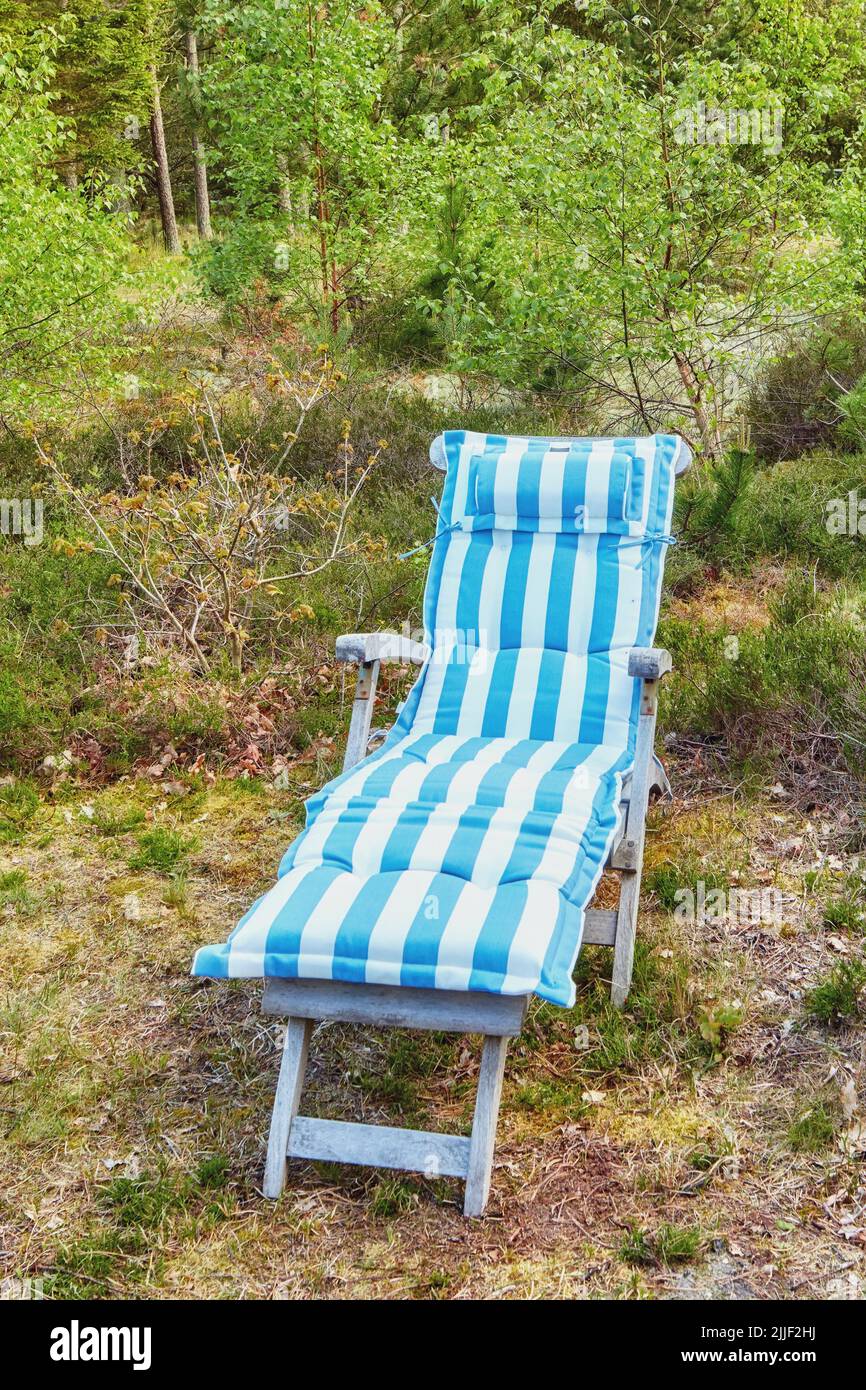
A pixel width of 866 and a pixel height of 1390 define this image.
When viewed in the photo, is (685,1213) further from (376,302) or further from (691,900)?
(376,302)

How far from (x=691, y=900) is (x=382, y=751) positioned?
1.07 m

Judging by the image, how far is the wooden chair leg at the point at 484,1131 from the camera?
2.42 metres

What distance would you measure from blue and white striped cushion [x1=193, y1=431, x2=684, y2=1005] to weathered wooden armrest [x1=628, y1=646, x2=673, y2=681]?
231 mm

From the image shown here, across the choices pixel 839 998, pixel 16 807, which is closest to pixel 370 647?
pixel 839 998

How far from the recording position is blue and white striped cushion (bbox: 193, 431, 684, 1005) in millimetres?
2441

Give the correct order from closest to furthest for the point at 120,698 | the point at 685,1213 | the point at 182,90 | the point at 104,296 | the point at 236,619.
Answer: the point at 685,1213 < the point at 120,698 < the point at 236,619 < the point at 104,296 < the point at 182,90

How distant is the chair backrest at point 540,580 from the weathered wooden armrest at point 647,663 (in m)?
0.31

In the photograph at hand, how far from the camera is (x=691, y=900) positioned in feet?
11.5

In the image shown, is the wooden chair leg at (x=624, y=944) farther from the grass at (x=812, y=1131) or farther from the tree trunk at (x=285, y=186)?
the tree trunk at (x=285, y=186)

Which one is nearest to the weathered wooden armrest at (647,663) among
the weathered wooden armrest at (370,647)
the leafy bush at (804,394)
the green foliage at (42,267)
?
the weathered wooden armrest at (370,647)

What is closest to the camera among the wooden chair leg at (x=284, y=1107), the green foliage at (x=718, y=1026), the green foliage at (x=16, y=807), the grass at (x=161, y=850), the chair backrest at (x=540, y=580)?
the wooden chair leg at (x=284, y=1107)

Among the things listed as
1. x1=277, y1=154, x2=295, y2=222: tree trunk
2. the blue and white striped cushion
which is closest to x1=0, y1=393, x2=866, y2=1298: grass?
the blue and white striped cushion

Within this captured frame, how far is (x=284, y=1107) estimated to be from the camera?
2.54 m
